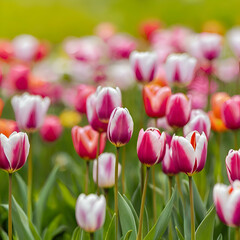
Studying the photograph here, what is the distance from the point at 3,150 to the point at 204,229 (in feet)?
1.88

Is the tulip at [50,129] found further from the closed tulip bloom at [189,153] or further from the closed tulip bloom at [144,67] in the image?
the closed tulip bloom at [189,153]

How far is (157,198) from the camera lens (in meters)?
1.89

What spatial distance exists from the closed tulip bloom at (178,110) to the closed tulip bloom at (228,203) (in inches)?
19.8

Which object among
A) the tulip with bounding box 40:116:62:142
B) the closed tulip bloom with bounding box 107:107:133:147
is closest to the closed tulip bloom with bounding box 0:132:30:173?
the closed tulip bloom with bounding box 107:107:133:147

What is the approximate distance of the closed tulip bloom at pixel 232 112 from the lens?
5.54 feet

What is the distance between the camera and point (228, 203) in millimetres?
1103

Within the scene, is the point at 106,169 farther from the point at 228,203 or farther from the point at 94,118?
the point at 228,203

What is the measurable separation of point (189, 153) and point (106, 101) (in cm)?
34

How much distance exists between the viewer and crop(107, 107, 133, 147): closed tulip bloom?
4.39ft

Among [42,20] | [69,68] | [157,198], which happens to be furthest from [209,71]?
[42,20]

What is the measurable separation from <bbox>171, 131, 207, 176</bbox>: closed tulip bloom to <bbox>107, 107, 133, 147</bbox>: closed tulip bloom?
0.14 meters

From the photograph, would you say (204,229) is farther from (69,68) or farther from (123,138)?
(69,68)

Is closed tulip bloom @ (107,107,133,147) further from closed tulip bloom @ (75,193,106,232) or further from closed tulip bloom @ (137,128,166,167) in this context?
closed tulip bloom @ (75,193,106,232)

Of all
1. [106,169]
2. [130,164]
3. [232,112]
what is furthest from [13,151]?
[130,164]
